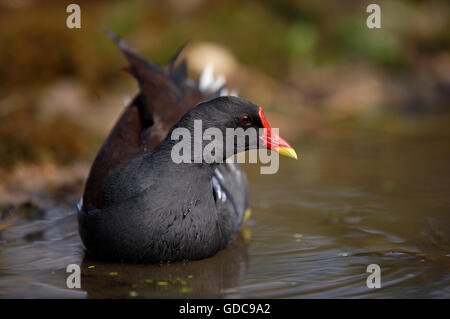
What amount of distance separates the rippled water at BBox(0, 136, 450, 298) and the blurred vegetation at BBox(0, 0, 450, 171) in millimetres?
2376

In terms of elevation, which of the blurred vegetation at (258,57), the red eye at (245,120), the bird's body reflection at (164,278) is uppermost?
the blurred vegetation at (258,57)

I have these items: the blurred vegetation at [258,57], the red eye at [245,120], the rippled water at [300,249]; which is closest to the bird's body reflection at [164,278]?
the rippled water at [300,249]

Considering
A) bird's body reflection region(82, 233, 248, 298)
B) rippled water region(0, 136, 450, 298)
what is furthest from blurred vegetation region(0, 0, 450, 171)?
bird's body reflection region(82, 233, 248, 298)

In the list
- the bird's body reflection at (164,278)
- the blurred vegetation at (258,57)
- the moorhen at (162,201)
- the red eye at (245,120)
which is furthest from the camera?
the blurred vegetation at (258,57)

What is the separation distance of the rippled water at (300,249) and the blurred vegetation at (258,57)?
2.38 metres

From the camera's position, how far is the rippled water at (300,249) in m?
3.59

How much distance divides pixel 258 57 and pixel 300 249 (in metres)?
8.78

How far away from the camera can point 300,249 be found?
4.34 meters

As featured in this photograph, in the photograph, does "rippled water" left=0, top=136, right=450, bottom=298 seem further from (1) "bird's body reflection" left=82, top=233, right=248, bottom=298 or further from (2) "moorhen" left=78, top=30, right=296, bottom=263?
(2) "moorhen" left=78, top=30, right=296, bottom=263

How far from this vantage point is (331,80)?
40.1 feet

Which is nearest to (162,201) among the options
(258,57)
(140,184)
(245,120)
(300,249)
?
(140,184)

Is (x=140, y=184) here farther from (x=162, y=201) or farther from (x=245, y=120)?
(x=245, y=120)

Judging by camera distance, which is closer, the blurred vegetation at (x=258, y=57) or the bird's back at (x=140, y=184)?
the bird's back at (x=140, y=184)

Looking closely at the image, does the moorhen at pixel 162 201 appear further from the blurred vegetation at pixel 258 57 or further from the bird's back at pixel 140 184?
the blurred vegetation at pixel 258 57
